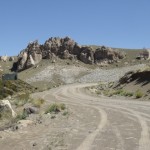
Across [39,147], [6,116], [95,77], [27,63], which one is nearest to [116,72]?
[95,77]

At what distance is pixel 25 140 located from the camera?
652 inches

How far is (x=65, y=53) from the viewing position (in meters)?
180

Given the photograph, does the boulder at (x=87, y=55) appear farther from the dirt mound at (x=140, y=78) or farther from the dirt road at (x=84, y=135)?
the dirt road at (x=84, y=135)

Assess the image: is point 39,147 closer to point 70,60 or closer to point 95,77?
point 95,77

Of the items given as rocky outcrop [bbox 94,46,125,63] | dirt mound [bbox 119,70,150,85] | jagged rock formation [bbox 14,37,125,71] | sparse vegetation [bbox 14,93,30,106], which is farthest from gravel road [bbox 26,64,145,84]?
sparse vegetation [bbox 14,93,30,106]

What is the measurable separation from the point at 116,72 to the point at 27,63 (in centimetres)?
4462

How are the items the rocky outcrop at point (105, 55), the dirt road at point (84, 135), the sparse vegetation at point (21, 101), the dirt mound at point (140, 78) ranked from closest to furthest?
the dirt road at point (84, 135)
the sparse vegetation at point (21, 101)
the dirt mound at point (140, 78)
the rocky outcrop at point (105, 55)

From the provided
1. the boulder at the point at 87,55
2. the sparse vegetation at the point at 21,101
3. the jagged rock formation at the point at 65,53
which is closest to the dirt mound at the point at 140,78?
the sparse vegetation at the point at 21,101

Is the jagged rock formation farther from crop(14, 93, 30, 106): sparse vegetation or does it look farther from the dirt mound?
crop(14, 93, 30, 106): sparse vegetation

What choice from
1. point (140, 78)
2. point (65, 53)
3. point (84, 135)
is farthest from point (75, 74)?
point (84, 135)

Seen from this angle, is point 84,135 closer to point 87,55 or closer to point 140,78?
point 140,78

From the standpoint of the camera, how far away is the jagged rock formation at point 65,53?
583ft

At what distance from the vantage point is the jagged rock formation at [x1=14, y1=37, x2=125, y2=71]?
177625 mm

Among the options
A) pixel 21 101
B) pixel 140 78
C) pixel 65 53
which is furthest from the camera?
pixel 65 53
